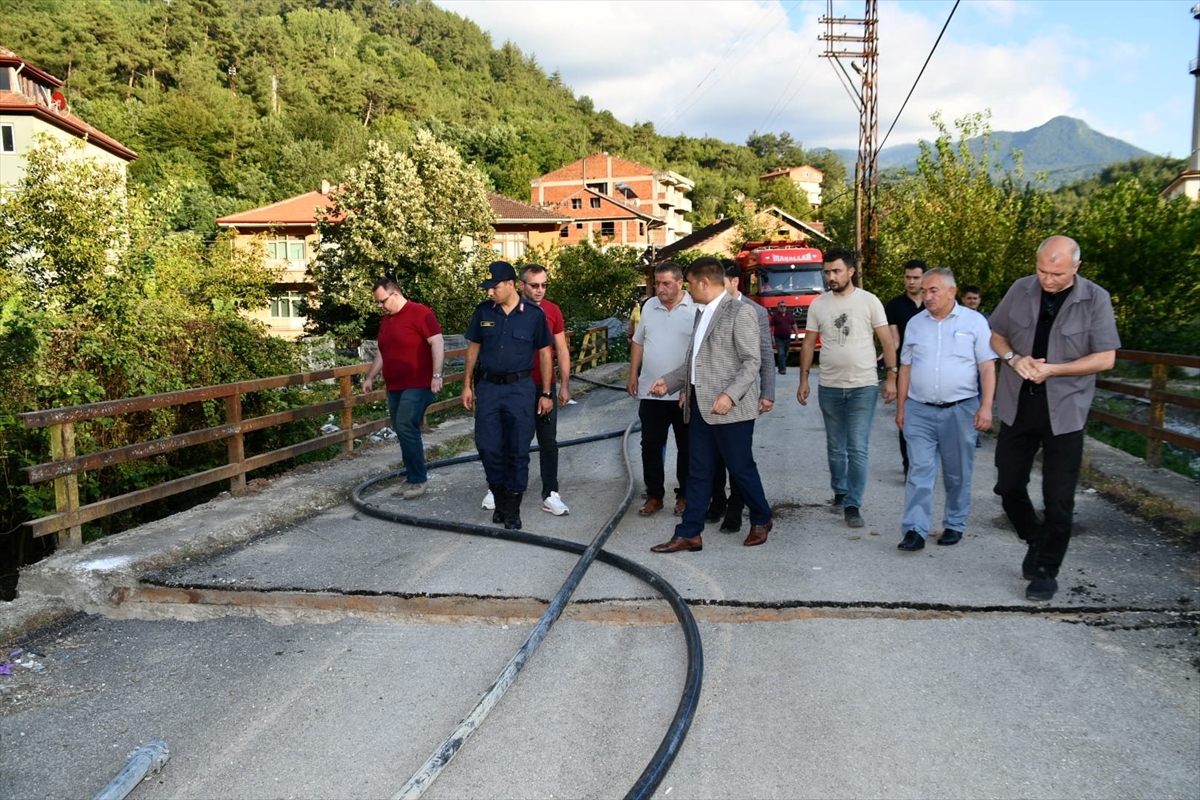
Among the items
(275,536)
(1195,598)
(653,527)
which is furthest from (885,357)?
(275,536)

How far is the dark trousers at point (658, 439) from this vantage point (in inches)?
264

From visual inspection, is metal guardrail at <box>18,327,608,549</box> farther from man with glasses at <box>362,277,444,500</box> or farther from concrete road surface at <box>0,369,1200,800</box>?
man with glasses at <box>362,277,444,500</box>

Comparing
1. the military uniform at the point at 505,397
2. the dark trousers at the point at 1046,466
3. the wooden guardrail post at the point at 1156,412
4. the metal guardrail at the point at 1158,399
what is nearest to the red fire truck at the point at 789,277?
the metal guardrail at the point at 1158,399

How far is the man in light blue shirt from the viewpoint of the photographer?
5.70 m

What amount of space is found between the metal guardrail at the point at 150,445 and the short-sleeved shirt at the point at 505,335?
224cm

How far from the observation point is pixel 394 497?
7.64 meters

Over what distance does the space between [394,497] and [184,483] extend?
172 centimetres

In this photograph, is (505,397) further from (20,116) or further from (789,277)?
(20,116)

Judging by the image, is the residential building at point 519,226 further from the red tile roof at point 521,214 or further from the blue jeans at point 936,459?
the blue jeans at point 936,459

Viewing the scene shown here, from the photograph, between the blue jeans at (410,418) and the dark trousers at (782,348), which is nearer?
the blue jeans at (410,418)

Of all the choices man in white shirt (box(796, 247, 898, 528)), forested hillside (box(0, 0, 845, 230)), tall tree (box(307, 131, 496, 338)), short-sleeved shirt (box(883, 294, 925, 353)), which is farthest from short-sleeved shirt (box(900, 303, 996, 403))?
forested hillside (box(0, 0, 845, 230))

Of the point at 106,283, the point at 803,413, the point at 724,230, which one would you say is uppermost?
the point at 724,230

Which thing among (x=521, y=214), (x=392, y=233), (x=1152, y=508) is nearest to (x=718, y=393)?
(x=1152, y=508)

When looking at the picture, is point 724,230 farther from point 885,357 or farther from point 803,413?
point 885,357
